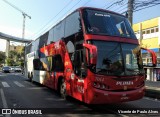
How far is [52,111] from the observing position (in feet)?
36.0

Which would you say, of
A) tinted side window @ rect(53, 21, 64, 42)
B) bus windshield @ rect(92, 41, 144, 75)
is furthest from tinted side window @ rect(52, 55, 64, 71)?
bus windshield @ rect(92, 41, 144, 75)

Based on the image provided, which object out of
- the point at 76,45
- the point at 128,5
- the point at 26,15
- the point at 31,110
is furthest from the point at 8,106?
the point at 26,15

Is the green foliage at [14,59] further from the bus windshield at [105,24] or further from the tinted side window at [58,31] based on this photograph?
the bus windshield at [105,24]

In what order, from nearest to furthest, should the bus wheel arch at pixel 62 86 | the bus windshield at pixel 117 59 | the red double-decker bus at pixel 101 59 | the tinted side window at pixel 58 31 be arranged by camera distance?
1. the red double-decker bus at pixel 101 59
2. the bus windshield at pixel 117 59
3. the bus wheel arch at pixel 62 86
4. the tinted side window at pixel 58 31

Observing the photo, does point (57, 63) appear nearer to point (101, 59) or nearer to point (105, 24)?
point (105, 24)

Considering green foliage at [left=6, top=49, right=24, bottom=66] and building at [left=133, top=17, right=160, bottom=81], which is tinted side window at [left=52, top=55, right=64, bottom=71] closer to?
building at [left=133, top=17, right=160, bottom=81]

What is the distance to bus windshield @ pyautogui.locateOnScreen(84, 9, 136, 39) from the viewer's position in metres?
11.2

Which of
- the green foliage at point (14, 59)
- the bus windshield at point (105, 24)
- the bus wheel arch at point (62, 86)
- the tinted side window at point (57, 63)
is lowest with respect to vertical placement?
the bus wheel arch at point (62, 86)

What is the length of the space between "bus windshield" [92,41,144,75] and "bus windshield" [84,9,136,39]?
1.69 feet

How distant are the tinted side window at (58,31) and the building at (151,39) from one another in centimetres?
2442

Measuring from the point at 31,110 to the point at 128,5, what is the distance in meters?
12.0

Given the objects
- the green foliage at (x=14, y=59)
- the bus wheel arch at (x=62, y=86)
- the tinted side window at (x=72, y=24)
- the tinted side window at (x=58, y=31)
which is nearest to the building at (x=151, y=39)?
the tinted side window at (x=58, y=31)

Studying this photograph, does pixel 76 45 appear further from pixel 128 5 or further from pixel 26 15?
pixel 26 15

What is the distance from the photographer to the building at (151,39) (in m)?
40.1
